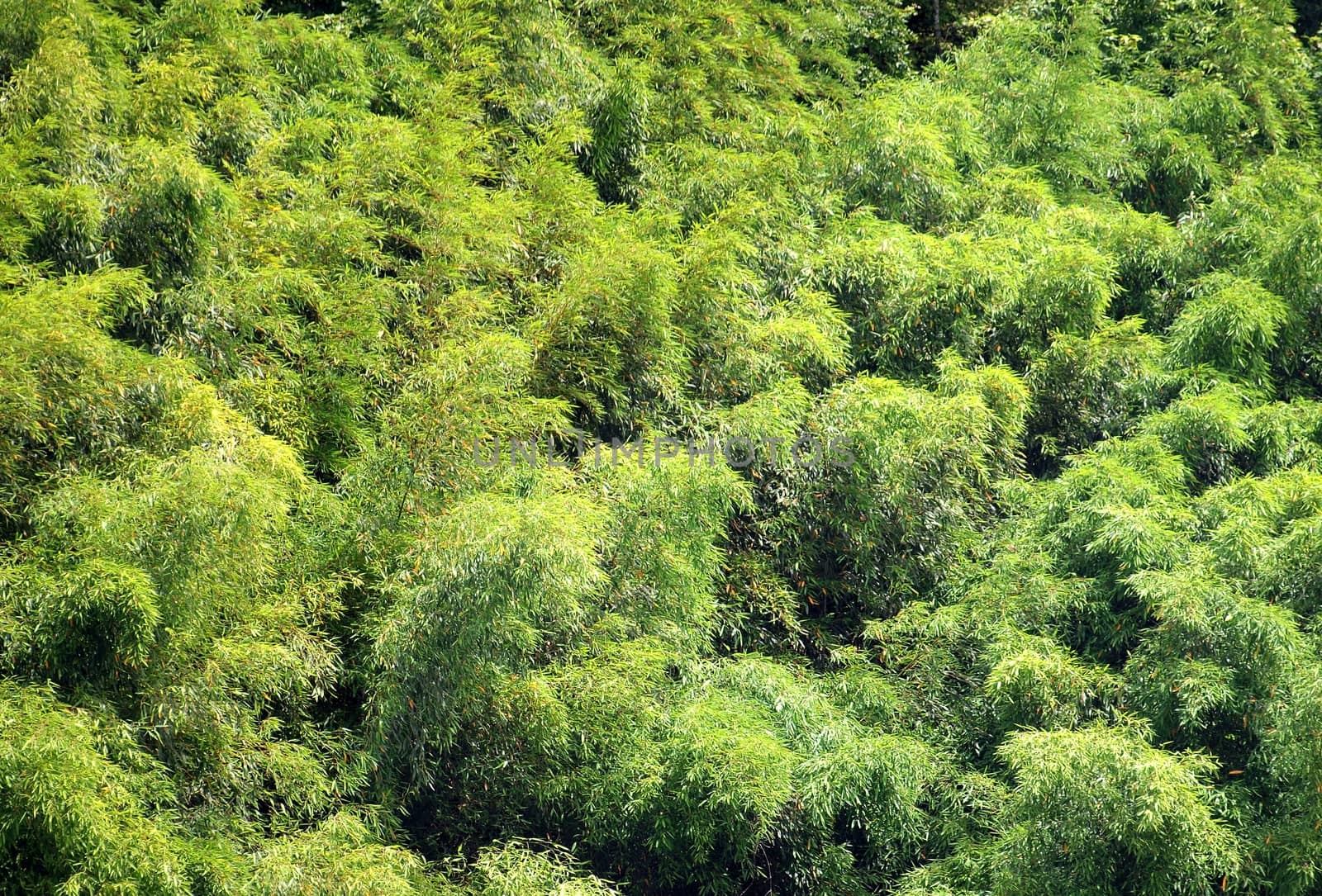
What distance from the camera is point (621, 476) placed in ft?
21.7

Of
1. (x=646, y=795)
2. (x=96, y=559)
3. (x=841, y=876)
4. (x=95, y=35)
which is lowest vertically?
(x=841, y=876)

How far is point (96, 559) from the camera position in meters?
5.18

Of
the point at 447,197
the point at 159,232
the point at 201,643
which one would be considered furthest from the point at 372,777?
the point at 447,197

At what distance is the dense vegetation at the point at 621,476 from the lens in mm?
5516

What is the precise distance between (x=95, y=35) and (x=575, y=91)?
2.78 meters

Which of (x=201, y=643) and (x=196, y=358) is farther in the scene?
(x=196, y=358)

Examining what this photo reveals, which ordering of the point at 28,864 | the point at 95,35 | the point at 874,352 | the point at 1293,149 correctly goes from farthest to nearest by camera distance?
the point at 1293,149
the point at 874,352
the point at 95,35
the point at 28,864

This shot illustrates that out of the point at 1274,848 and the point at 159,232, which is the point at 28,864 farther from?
the point at 1274,848

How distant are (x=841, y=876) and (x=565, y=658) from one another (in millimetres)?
1583

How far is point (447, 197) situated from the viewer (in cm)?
764

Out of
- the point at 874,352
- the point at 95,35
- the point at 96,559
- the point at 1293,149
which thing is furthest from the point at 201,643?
the point at 1293,149

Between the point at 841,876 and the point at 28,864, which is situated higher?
the point at 28,864

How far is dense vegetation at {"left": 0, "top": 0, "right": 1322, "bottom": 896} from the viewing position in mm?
5516

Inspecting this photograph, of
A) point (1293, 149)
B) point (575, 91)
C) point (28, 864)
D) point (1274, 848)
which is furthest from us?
point (1293, 149)
